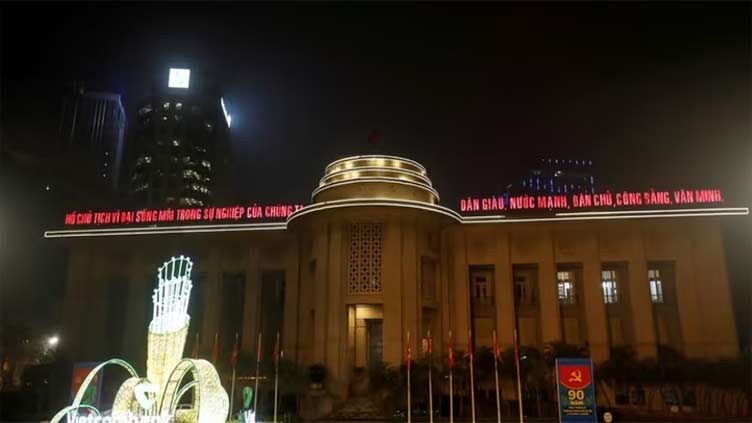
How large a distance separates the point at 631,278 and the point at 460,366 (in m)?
12.7

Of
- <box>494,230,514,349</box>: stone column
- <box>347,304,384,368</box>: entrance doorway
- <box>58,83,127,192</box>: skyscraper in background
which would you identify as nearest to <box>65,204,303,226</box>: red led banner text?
<box>347,304,384,368</box>: entrance doorway

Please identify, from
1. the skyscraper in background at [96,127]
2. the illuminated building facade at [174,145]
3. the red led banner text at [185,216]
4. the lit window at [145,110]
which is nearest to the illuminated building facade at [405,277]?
the red led banner text at [185,216]

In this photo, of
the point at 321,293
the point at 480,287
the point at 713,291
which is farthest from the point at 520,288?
the point at 321,293

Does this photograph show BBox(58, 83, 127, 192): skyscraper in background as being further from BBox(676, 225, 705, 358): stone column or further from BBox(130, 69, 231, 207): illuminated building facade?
BBox(676, 225, 705, 358): stone column

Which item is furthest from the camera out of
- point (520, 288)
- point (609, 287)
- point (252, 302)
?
point (520, 288)

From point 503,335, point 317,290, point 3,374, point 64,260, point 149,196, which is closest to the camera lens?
point 317,290

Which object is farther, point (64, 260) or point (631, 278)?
point (64, 260)

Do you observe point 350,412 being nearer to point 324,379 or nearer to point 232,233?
point 324,379

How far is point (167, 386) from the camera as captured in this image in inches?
642

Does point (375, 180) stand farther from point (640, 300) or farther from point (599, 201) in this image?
point (640, 300)

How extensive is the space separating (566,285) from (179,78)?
67966mm

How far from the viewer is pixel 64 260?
46.1 metres

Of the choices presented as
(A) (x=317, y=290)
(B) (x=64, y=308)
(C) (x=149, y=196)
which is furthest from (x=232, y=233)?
(C) (x=149, y=196)

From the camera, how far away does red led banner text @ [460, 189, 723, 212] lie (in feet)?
114
